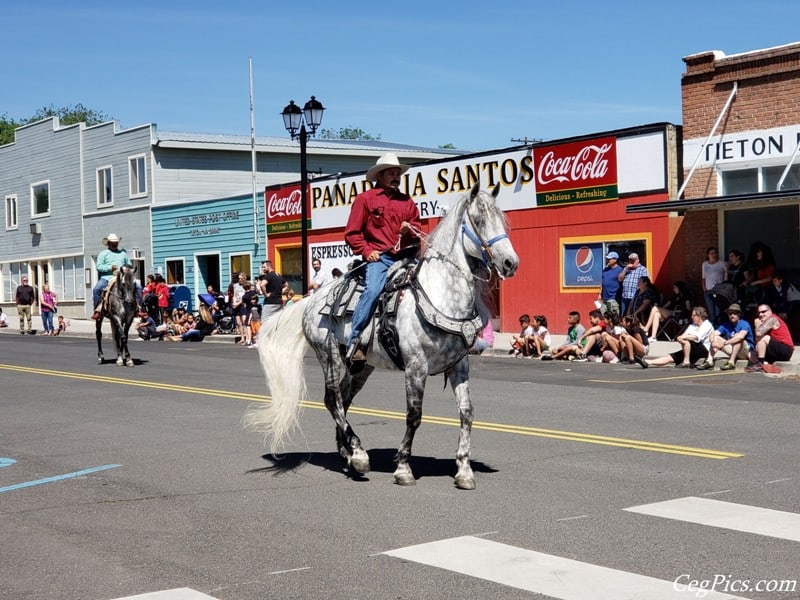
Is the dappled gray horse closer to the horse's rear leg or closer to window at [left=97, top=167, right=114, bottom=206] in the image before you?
the horse's rear leg

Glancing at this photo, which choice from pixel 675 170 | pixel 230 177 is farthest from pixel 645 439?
pixel 230 177

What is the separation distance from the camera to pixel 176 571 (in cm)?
598

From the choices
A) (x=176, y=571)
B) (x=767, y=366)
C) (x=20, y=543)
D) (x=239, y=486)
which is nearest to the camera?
(x=176, y=571)

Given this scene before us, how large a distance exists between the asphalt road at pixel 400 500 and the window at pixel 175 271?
29234 millimetres

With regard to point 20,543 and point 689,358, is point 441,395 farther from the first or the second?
point 20,543

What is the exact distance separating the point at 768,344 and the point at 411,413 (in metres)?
11.1

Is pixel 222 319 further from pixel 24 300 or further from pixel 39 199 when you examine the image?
pixel 39 199

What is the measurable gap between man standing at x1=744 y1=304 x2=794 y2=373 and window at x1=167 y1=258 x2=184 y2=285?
95.5 feet

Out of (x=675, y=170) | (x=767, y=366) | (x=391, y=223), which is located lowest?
(x=767, y=366)

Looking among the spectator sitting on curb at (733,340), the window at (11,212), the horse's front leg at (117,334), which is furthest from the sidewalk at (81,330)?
the spectator sitting on curb at (733,340)

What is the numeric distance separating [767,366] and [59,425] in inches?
434

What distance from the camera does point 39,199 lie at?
5366cm

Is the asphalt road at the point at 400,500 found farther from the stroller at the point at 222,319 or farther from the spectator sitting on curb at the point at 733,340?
the stroller at the point at 222,319

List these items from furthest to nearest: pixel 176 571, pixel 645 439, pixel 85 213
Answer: pixel 85 213
pixel 645 439
pixel 176 571
